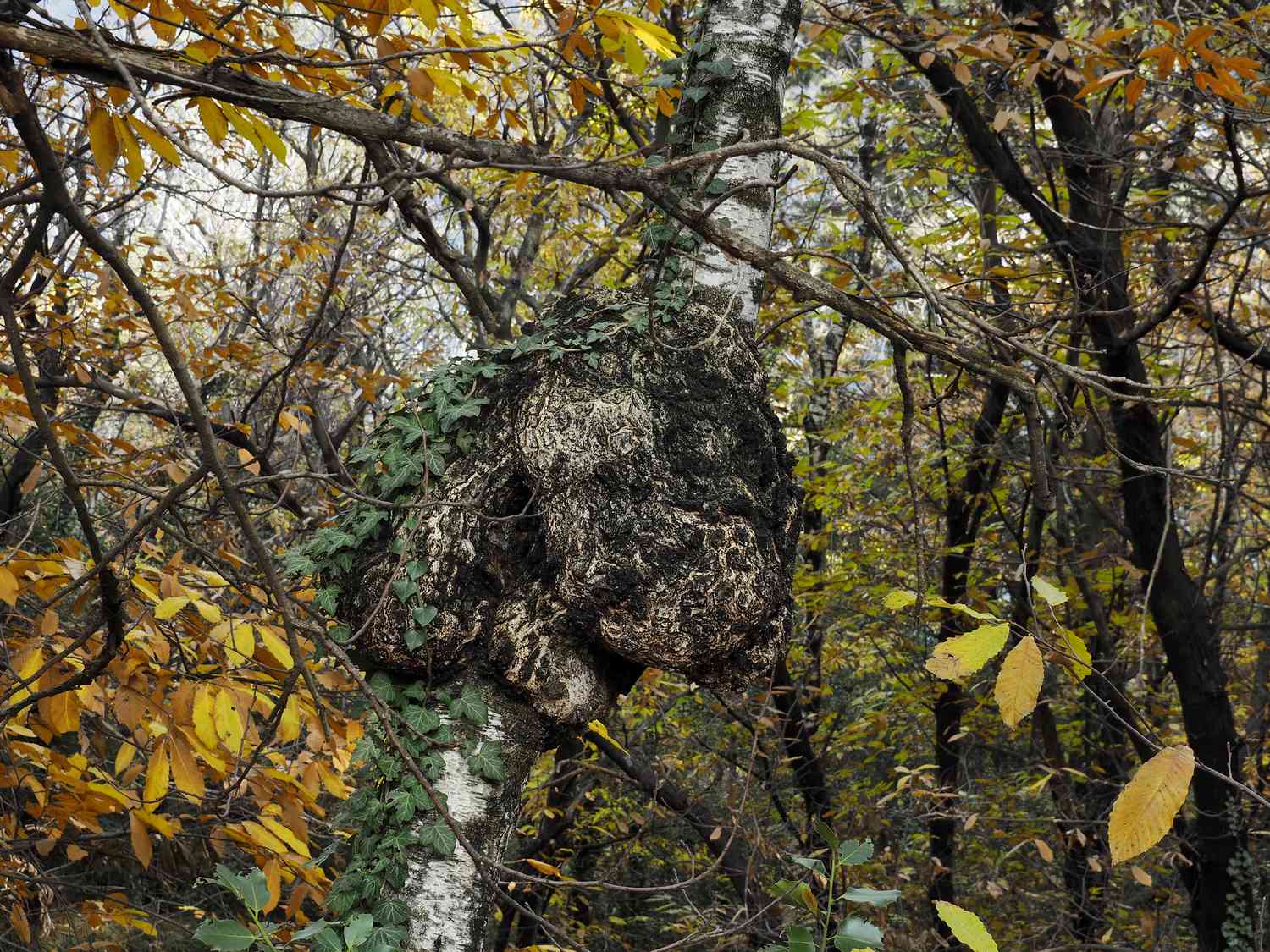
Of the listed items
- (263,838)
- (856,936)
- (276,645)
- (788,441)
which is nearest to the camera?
(856,936)

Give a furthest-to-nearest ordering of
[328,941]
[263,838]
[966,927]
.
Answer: [263,838], [328,941], [966,927]

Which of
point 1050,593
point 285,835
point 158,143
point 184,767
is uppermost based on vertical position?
point 158,143

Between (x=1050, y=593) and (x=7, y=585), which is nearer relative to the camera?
(x=1050, y=593)

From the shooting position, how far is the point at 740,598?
2.00 m

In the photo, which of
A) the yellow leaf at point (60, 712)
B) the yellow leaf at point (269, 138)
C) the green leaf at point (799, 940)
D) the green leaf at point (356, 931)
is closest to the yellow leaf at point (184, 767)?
the yellow leaf at point (60, 712)

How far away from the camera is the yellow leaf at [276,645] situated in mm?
2197

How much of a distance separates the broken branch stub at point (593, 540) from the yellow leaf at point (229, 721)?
0.28 meters

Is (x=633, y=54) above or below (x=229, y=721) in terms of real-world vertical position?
above

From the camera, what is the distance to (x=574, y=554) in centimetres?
196

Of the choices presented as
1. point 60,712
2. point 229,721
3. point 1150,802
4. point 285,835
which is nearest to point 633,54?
point 229,721

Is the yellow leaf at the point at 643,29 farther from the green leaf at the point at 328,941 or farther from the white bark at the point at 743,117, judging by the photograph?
the green leaf at the point at 328,941

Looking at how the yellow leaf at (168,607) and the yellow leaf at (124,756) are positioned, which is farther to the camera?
the yellow leaf at (124,756)

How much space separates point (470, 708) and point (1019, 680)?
120cm

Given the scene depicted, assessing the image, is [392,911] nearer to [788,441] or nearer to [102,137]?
[102,137]
